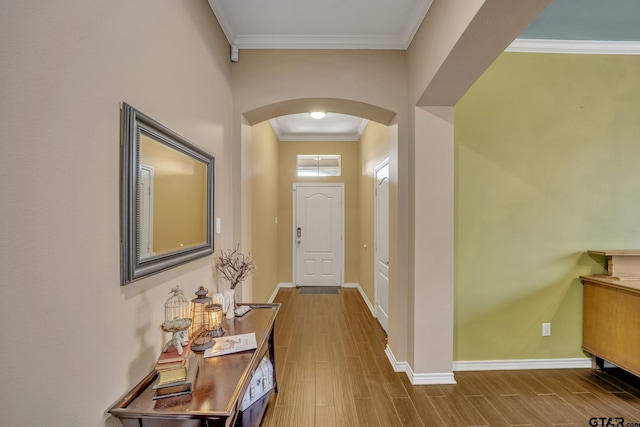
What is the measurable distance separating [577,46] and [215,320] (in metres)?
3.73

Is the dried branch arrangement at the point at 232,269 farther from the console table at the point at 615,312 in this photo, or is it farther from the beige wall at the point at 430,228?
the console table at the point at 615,312

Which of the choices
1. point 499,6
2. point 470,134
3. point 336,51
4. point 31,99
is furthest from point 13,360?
point 470,134

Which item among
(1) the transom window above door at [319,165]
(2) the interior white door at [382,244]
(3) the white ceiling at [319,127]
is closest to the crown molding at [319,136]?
(3) the white ceiling at [319,127]

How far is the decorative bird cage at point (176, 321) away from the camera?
118 cm

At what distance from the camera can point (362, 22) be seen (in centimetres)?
224

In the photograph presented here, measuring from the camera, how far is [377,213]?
3.86 metres

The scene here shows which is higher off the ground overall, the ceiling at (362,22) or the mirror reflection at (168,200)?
the ceiling at (362,22)

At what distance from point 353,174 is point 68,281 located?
490 centimetres

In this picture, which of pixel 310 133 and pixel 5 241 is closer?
pixel 5 241

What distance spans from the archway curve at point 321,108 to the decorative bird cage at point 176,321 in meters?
1.77

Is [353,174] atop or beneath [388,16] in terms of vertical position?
beneath

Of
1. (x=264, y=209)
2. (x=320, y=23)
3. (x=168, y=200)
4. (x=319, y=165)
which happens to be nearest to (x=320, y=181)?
(x=319, y=165)

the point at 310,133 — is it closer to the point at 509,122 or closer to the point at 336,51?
the point at 336,51

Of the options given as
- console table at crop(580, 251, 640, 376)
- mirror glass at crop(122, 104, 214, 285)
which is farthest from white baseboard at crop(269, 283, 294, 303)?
console table at crop(580, 251, 640, 376)
